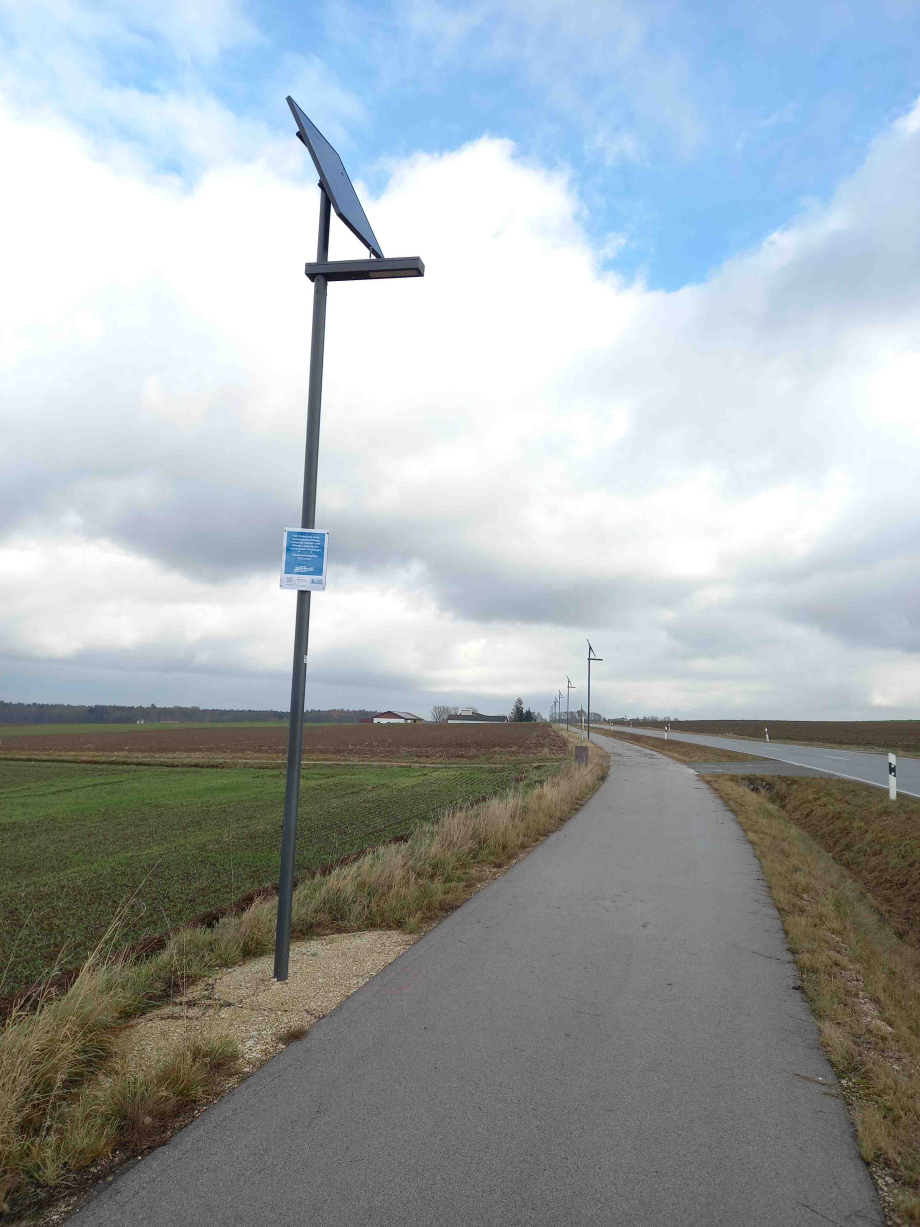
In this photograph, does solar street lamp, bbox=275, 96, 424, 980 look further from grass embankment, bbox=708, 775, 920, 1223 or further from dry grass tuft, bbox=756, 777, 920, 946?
dry grass tuft, bbox=756, 777, 920, 946

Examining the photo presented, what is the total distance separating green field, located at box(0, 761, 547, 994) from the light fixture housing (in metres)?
5.60

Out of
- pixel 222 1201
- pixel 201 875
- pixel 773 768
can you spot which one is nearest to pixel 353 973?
pixel 222 1201

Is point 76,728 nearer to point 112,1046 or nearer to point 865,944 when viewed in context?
point 112,1046

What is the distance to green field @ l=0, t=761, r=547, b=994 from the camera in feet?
30.7

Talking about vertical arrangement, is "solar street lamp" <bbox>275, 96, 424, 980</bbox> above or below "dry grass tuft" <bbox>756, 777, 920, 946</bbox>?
above

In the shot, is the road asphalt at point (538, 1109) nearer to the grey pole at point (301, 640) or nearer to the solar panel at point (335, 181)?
the grey pole at point (301, 640)

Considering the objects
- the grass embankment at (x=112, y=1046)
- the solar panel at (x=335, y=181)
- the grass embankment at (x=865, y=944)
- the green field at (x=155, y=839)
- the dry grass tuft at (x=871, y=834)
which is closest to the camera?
the grass embankment at (x=112, y=1046)

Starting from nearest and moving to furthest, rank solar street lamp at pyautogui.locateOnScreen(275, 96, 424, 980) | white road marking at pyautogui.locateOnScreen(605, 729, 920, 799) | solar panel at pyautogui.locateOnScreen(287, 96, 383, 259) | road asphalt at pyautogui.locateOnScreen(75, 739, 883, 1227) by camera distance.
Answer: road asphalt at pyautogui.locateOnScreen(75, 739, 883, 1227) < solar street lamp at pyautogui.locateOnScreen(275, 96, 424, 980) < solar panel at pyautogui.locateOnScreen(287, 96, 383, 259) < white road marking at pyautogui.locateOnScreen(605, 729, 920, 799)

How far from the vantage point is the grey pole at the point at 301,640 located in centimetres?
575

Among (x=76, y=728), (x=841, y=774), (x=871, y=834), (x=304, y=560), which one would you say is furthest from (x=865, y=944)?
(x=76, y=728)

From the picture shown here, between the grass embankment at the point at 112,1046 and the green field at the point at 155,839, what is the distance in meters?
0.91

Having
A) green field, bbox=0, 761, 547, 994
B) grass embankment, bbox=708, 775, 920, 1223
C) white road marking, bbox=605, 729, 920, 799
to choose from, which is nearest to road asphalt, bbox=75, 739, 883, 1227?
grass embankment, bbox=708, 775, 920, 1223

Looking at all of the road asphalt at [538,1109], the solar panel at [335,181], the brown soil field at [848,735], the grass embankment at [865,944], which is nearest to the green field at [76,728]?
the brown soil field at [848,735]

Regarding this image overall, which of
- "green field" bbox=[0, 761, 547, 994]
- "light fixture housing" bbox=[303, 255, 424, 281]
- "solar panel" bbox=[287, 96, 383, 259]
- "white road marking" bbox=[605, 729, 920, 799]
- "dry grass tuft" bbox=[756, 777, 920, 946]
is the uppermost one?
"solar panel" bbox=[287, 96, 383, 259]
